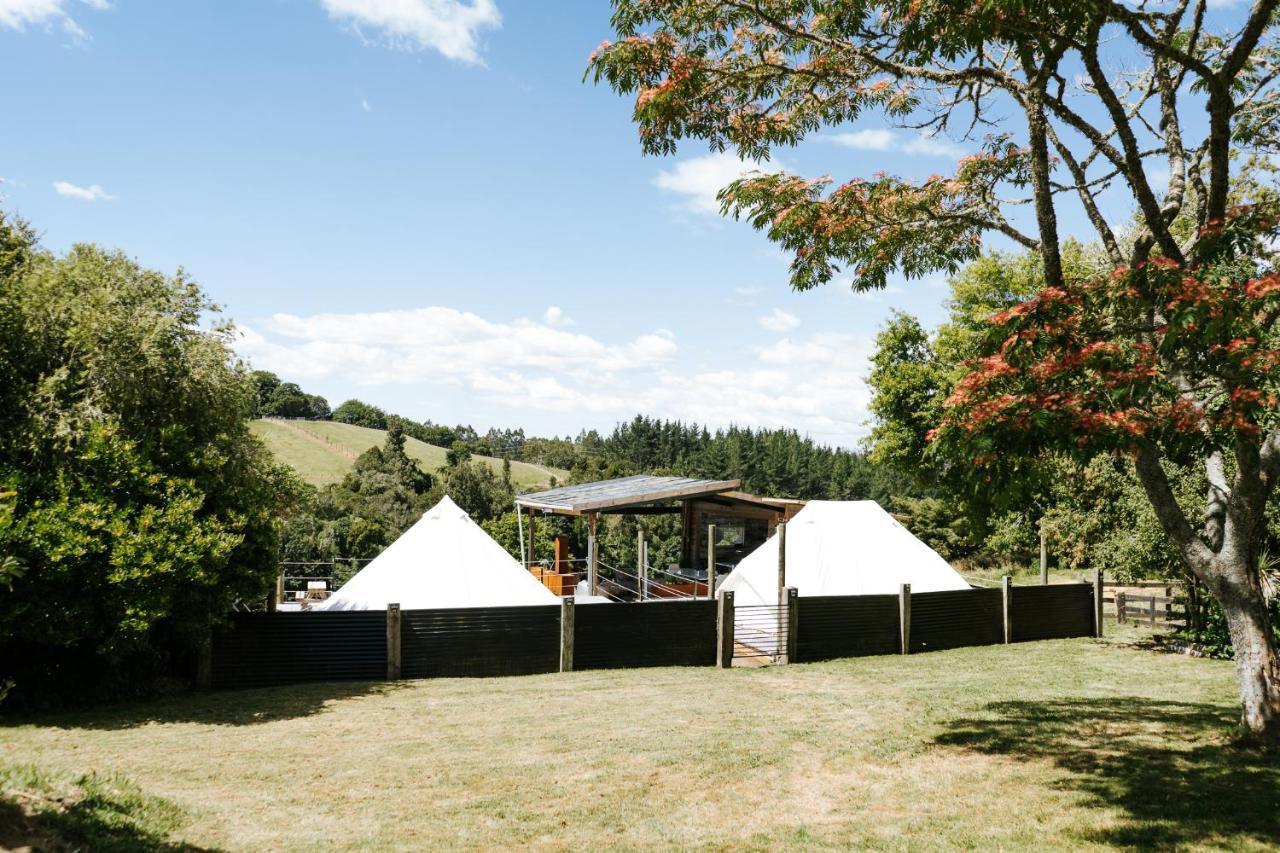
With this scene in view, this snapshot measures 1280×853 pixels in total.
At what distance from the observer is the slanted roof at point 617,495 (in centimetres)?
1983

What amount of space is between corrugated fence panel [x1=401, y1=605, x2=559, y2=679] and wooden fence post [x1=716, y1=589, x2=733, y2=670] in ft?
10.5

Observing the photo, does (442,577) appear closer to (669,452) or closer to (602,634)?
(602,634)

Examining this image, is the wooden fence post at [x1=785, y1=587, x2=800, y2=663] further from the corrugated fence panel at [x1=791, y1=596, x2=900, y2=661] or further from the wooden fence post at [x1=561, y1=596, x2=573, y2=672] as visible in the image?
the wooden fence post at [x1=561, y1=596, x2=573, y2=672]

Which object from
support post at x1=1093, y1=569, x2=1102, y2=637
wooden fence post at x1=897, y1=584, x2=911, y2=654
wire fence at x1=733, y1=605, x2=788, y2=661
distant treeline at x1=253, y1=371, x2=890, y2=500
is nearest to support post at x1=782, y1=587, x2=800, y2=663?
wire fence at x1=733, y1=605, x2=788, y2=661

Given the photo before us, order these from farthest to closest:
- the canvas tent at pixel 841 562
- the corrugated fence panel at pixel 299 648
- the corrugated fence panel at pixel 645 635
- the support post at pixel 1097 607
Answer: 1. the canvas tent at pixel 841 562
2. the support post at pixel 1097 607
3. the corrugated fence panel at pixel 645 635
4. the corrugated fence panel at pixel 299 648

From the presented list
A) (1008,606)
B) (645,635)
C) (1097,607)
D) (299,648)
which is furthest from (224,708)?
(1097,607)

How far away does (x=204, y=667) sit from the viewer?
13391 mm

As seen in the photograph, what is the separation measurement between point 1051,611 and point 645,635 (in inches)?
410

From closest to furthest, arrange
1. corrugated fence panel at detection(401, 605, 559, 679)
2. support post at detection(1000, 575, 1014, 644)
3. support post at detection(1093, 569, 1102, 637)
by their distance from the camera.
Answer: corrugated fence panel at detection(401, 605, 559, 679), support post at detection(1000, 575, 1014, 644), support post at detection(1093, 569, 1102, 637)

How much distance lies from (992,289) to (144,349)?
3376 cm

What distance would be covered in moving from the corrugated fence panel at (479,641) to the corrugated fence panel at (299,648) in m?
0.56

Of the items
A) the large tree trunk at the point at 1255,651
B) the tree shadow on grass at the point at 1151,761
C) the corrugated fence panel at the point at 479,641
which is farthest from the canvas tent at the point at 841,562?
the large tree trunk at the point at 1255,651

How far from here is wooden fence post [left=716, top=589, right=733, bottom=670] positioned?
1594 centimetres

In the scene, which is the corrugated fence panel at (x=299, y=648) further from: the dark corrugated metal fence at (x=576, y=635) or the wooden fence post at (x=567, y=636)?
the wooden fence post at (x=567, y=636)
